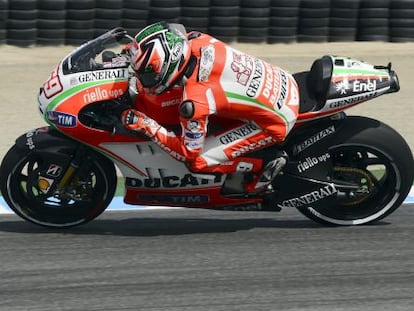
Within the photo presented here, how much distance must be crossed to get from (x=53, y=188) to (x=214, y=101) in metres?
1.24

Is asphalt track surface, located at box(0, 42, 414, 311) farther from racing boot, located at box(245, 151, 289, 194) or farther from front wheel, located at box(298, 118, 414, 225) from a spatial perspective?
racing boot, located at box(245, 151, 289, 194)

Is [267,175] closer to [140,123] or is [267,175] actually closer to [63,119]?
[140,123]

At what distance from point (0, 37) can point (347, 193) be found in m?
7.13

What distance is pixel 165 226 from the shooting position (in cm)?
689

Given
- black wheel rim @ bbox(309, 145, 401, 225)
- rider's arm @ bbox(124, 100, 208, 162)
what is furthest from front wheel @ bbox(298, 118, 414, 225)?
rider's arm @ bbox(124, 100, 208, 162)

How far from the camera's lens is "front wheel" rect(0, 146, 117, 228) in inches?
253

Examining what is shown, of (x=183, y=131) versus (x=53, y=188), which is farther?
(x=53, y=188)

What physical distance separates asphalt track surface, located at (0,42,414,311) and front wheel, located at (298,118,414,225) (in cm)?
11

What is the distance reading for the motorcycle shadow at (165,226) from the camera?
6695mm

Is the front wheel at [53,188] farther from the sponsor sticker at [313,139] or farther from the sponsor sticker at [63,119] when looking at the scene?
the sponsor sticker at [313,139]

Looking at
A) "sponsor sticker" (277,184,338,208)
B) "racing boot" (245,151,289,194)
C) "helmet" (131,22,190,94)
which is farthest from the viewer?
"sponsor sticker" (277,184,338,208)

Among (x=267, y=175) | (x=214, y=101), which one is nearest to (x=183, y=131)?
(x=214, y=101)

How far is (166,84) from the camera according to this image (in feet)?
19.8

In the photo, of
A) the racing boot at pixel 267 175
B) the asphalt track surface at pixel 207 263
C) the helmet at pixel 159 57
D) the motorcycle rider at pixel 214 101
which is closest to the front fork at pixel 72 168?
the asphalt track surface at pixel 207 263
